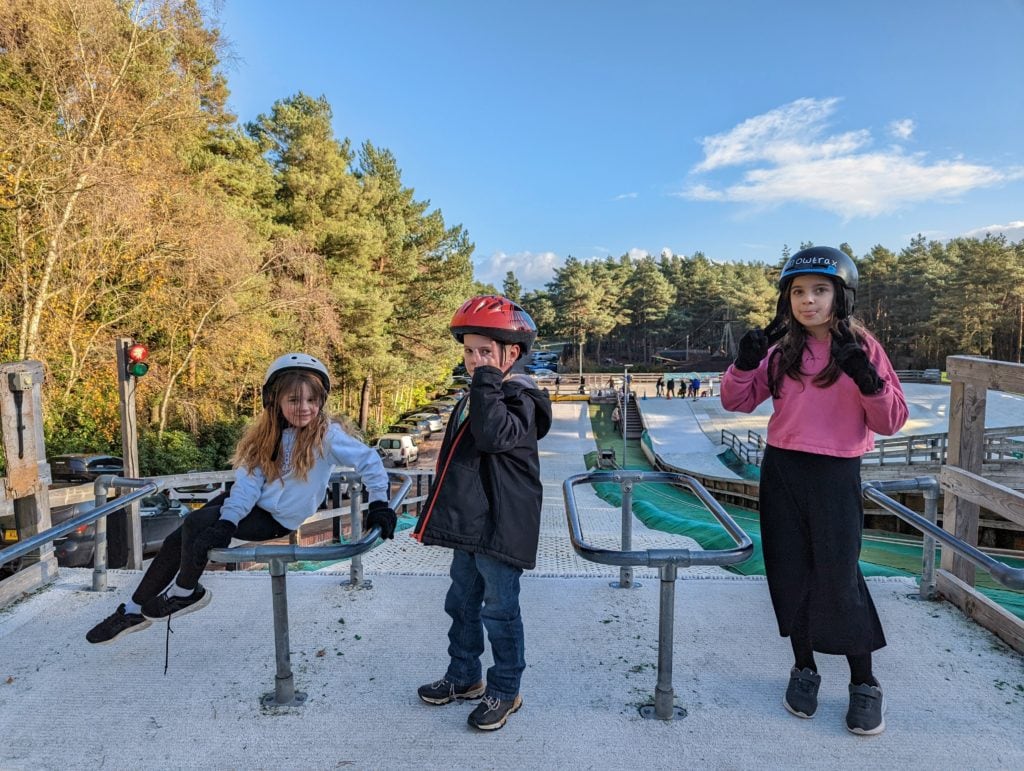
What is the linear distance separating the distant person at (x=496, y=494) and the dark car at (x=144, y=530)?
5671 mm

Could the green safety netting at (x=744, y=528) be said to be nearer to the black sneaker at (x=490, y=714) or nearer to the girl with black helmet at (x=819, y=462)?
the girl with black helmet at (x=819, y=462)

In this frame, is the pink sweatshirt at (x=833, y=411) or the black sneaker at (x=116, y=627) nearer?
the pink sweatshirt at (x=833, y=411)

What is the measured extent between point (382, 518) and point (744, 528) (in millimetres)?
11190

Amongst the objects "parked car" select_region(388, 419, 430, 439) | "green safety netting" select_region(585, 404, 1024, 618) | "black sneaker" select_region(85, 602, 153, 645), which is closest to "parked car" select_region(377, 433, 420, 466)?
"parked car" select_region(388, 419, 430, 439)

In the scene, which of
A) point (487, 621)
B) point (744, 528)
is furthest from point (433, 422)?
point (487, 621)

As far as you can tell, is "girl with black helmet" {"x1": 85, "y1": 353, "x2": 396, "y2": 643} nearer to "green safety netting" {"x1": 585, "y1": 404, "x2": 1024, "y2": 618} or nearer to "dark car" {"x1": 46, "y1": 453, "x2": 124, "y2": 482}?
"green safety netting" {"x1": 585, "y1": 404, "x2": 1024, "y2": 618}

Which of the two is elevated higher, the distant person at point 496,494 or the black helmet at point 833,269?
the black helmet at point 833,269

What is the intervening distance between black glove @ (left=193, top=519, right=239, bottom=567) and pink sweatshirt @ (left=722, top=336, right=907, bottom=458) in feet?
7.07

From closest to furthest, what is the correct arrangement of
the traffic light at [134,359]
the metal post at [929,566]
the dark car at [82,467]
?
the metal post at [929,566] < the traffic light at [134,359] < the dark car at [82,467]

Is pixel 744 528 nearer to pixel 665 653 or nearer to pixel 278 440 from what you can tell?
pixel 665 653

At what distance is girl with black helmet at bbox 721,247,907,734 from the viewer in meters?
2.18

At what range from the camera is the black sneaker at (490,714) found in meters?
2.18

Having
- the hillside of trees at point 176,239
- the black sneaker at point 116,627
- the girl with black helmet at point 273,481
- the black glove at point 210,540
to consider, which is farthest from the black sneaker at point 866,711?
the hillside of trees at point 176,239

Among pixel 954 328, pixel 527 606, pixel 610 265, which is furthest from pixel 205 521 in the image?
pixel 610 265
